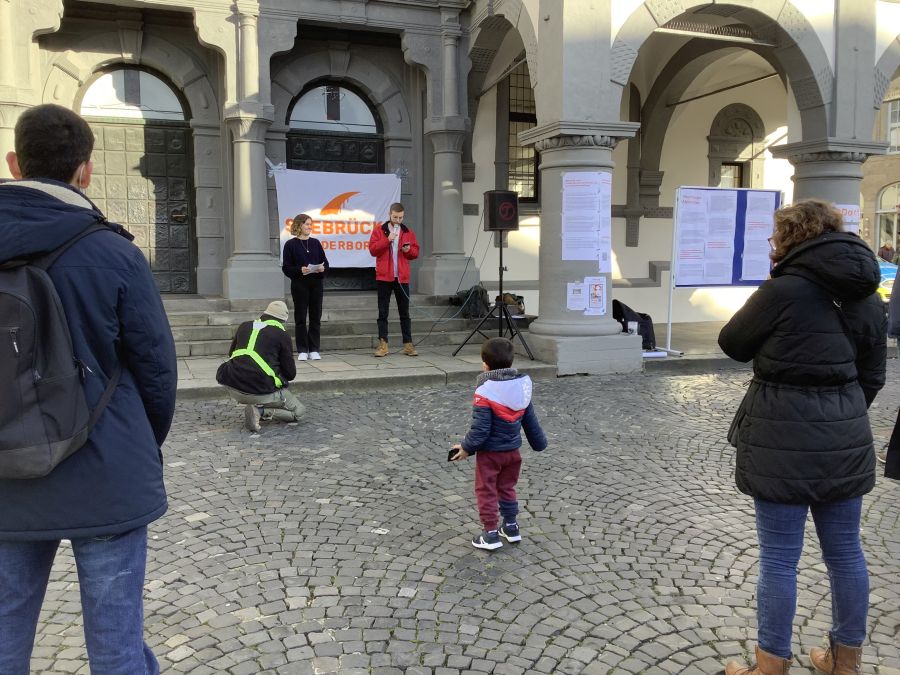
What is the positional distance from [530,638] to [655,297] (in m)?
11.5

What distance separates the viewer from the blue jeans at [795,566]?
2.49m

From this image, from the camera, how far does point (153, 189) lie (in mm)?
10727

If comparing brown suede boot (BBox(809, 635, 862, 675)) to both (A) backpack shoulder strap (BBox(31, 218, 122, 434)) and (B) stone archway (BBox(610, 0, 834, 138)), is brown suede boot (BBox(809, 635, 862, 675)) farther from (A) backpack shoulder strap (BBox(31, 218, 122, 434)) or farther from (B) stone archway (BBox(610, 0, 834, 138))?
(B) stone archway (BBox(610, 0, 834, 138))

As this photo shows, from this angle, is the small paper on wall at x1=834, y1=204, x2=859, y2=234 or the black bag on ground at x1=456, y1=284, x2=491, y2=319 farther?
the black bag on ground at x1=456, y1=284, x2=491, y2=319

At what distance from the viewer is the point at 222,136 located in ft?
35.2

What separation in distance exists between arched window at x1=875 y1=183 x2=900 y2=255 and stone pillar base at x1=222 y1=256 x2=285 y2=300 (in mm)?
28001

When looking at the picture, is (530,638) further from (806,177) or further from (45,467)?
(806,177)

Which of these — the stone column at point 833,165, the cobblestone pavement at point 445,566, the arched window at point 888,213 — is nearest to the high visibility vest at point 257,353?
the cobblestone pavement at point 445,566

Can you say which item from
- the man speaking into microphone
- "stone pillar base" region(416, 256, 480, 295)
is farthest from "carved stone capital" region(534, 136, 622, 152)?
"stone pillar base" region(416, 256, 480, 295)

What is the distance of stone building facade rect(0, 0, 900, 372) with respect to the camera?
28.4 feet

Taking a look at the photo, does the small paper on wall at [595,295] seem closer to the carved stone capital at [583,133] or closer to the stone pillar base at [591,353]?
the stone pillar base at [591,353]

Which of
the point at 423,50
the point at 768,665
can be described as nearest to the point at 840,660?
the point at 768,665

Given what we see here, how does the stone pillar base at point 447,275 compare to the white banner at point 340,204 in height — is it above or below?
below

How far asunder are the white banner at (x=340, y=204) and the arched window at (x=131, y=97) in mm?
→ 1829
